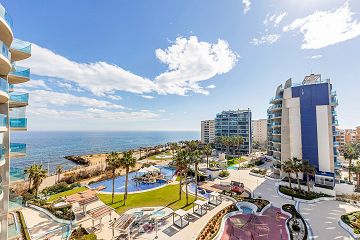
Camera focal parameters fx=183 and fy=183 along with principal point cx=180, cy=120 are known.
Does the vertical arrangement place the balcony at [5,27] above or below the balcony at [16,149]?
above

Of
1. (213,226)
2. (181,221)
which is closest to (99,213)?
(181,221)

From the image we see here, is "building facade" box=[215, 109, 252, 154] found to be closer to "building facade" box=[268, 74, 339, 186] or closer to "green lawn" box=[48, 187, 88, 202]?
"building facade" box=[268, 74, 339, 186]

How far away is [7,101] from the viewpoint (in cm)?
1241

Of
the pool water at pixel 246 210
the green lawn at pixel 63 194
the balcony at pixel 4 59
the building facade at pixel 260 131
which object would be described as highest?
the balcony at pixel 4 59

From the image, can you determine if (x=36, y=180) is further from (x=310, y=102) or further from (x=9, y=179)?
(x=310, y=102)

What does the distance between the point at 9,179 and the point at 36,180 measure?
22567 millimetres

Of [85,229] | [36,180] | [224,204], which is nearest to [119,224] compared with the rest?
[85,229]

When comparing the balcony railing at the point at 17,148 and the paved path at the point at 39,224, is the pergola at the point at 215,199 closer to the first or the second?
the paved path at the point at 39,224

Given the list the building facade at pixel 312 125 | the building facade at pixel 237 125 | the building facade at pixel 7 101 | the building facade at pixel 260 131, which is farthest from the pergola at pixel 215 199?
the building facade at pixel 260 131

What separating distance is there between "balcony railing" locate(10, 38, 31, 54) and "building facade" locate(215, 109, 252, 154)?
3114 inches

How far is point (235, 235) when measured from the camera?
21.2 metres

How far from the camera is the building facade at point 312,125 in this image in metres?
37.9

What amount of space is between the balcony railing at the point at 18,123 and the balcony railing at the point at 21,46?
16.7 ft

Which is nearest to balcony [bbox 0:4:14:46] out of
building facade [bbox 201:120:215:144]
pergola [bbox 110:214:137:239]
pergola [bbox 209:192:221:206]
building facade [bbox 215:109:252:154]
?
pergola [bbox 110:214:137:239]
